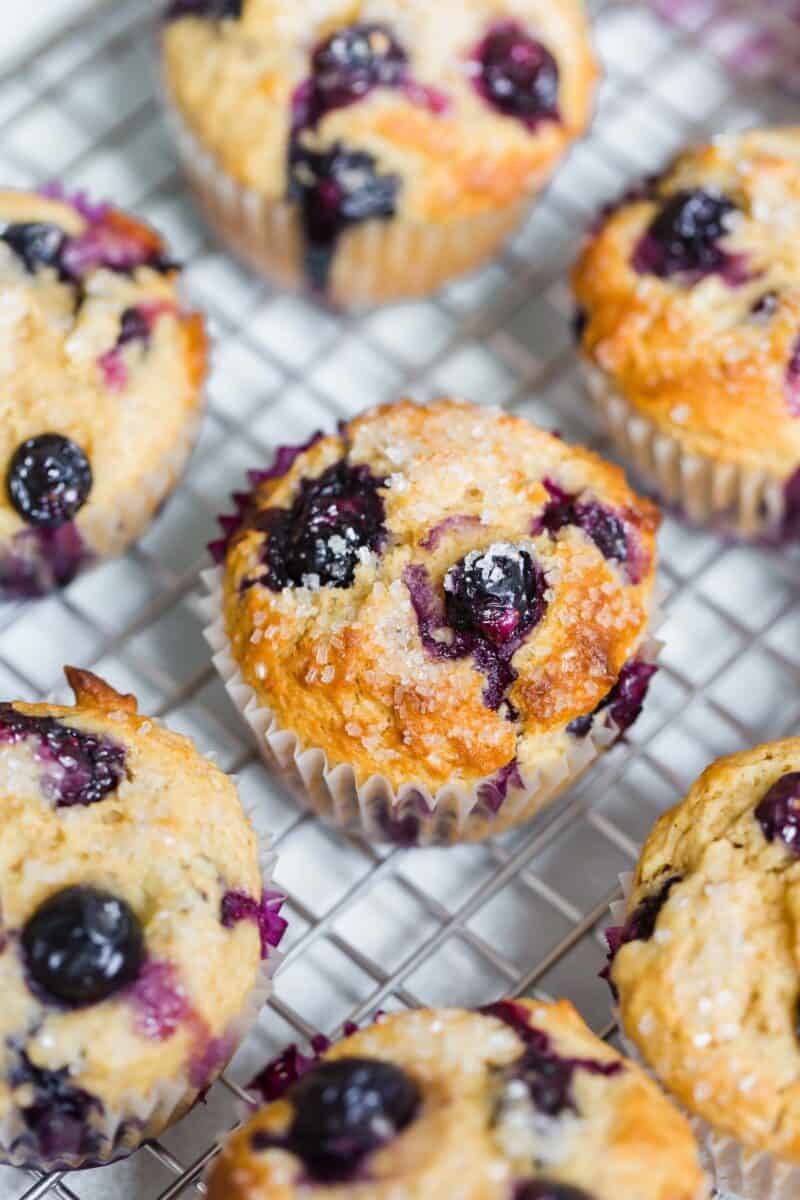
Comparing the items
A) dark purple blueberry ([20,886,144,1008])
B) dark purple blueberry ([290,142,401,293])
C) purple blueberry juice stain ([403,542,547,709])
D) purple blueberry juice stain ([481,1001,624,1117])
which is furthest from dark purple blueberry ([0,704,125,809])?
dark purple blueberry ([290,142,401,293])

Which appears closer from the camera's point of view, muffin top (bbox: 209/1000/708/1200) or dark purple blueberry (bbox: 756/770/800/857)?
muffin top (bbox: 209/1000/708/1200)

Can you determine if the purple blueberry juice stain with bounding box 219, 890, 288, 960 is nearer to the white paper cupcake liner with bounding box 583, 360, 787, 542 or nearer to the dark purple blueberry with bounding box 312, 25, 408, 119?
the white paper cupcake liner with bounding box 583, 360, 787, 542

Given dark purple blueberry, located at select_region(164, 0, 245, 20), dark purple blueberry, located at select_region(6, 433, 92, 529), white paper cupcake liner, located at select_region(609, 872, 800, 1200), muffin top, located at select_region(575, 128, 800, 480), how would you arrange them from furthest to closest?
1. dark purple blueberry, located at select_region(164, 0, 245, 20)
2. muffin top, located at select_region(575, 128, 800, 480)
3. dark purple blueberry, located at select_region(6, 433, 92, 529)
4. white paper cupcake liner, located at select_region(609, 872, 800, 1200)

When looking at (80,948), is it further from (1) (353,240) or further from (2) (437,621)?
(1) (353,240)

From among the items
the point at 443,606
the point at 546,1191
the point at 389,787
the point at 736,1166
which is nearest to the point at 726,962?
the point at 736,1166

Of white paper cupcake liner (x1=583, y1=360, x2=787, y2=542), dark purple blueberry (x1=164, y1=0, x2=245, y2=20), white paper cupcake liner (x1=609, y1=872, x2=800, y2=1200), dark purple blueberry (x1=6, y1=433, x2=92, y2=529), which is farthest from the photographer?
dark purple blueberry (x1=164, y1=0, x2=245, y2=20)

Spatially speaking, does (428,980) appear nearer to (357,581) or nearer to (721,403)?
(357,581)
